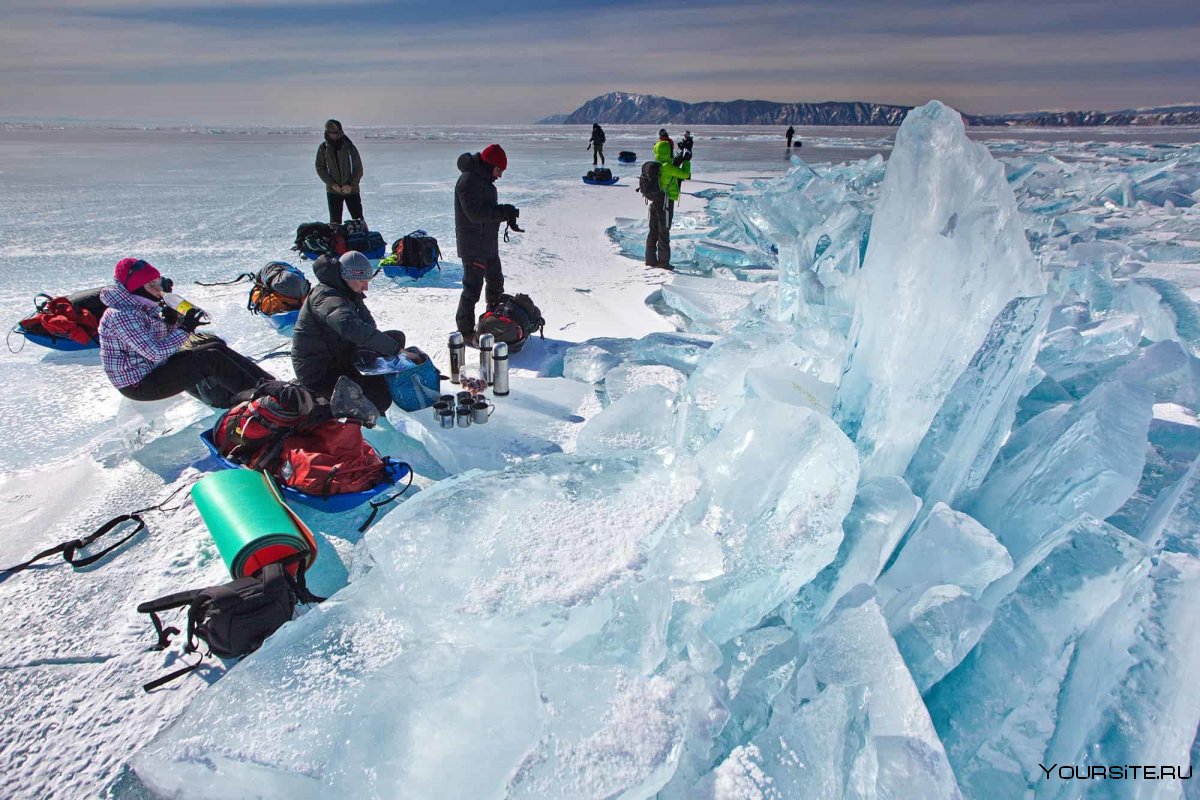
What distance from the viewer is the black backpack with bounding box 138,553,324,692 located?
7.53 feet

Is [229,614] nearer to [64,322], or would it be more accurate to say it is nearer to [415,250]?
[64,322]

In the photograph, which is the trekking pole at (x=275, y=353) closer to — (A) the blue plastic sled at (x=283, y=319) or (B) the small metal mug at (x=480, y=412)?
(A) the blue plastic sled at (x=283, y=319)

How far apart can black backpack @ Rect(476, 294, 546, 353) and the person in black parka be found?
143cm

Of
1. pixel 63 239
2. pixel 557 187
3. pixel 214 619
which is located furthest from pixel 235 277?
pixel 557 187

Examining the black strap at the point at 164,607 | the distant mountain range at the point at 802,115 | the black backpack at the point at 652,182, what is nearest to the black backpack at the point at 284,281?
the black strap at the point at 164,607

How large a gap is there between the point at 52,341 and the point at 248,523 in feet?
13.4

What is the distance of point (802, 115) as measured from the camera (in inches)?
5846

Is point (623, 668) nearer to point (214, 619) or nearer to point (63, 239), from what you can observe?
point (214, 619)

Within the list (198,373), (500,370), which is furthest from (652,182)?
(198,373)

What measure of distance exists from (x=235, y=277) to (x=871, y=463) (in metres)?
7.38

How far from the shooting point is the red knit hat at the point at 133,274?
3.50 meters

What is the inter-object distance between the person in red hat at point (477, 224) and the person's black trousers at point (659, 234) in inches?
120
